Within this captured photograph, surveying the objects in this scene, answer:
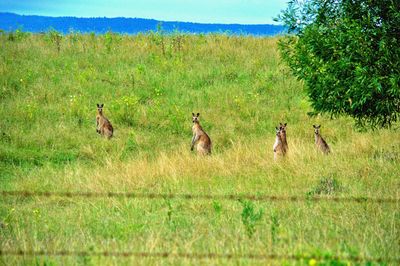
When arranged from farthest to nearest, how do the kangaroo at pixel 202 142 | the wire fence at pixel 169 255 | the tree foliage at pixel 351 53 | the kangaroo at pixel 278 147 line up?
the kangaroo at pixel 202 142, the kangaroo at pixel 278 147, the tree foliage at pixel 351 53, the wire fence at pixel 169 255

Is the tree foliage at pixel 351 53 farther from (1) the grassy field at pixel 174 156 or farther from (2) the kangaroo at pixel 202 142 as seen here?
(2) the kangaroo at pixel 202 142

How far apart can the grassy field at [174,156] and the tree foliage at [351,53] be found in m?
1.43

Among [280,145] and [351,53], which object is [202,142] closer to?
[280,145]

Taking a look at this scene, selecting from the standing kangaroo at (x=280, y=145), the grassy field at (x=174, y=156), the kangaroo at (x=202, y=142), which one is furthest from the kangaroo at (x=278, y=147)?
the kangaroo at (x=202, y=142)

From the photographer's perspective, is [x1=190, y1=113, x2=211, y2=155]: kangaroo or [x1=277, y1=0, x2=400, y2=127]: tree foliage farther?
[x1=190, y1=113, x2=211, y2=155]: kangaroo

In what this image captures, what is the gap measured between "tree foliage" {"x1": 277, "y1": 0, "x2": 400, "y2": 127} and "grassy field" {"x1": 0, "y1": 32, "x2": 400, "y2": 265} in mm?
1432

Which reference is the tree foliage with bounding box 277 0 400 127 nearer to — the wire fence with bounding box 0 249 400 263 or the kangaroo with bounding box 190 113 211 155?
the kangaroo with bounding box 190 113 211 155

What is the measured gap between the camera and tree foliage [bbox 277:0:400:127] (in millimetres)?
12875

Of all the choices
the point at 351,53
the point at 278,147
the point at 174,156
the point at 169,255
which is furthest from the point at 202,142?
the point at 169,255

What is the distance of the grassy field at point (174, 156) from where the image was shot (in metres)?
7.48

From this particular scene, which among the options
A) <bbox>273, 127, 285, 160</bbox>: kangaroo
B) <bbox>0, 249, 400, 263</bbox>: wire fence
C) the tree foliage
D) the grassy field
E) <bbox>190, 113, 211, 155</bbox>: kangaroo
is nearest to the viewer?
<bbox>0, 249, 400, 263</bbox>: wire fence

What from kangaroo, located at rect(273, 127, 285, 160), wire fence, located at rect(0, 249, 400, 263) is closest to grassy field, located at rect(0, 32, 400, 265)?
wire fence, located at rect(0, 249, 400, 263)

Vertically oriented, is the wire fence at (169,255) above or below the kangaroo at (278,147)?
below

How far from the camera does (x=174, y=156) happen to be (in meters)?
15.7
